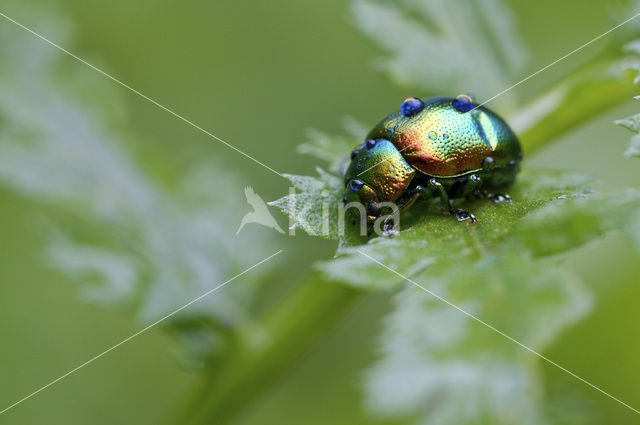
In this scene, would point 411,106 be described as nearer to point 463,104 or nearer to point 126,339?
point 463,104

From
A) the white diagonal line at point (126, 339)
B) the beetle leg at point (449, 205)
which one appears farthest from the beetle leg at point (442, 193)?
the white diagonal line at point (126, 339)

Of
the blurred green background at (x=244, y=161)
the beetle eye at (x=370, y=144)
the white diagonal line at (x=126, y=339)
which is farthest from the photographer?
the blurred green background at (x=244, y=161)

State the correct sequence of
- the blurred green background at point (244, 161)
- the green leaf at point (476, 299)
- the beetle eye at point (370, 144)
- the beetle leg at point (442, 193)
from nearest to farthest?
the green leaf at point (476, 299) → the beetle leg at point (442, 193) → the beetle eye at point (370, 144) → the blurred green background at point (244, 161)

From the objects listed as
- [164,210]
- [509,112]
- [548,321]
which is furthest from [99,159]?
[548,321]

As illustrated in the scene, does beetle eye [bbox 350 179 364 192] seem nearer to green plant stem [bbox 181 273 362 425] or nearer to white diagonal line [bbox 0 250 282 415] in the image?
green plant stem [bbox 181 273 362 425]

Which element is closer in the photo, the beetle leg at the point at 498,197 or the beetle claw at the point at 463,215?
the beetle claw at the point at 463,215

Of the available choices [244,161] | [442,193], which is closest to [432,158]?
[442,193]

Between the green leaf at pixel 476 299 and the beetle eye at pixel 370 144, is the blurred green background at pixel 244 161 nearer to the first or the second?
the beetle eye at pixel 370 144
